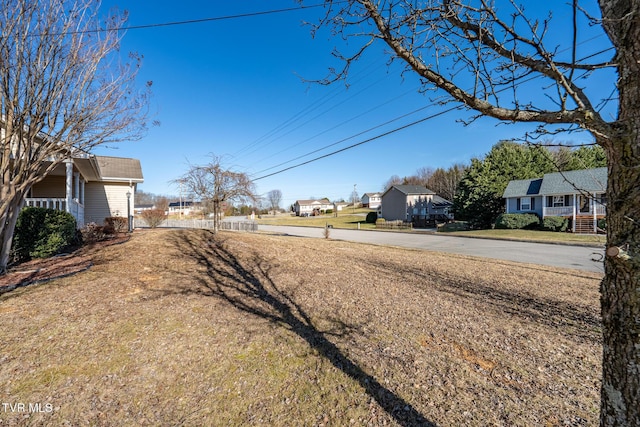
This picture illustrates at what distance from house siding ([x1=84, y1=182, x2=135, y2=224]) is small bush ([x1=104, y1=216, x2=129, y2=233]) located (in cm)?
204

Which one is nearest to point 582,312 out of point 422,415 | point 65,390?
A: point 422,415

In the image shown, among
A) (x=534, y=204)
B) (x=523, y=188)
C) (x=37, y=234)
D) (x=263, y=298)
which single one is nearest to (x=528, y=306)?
(x=263, y=298)

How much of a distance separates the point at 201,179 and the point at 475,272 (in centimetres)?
1179

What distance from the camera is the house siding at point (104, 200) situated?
15117mm

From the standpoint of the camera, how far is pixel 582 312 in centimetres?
480

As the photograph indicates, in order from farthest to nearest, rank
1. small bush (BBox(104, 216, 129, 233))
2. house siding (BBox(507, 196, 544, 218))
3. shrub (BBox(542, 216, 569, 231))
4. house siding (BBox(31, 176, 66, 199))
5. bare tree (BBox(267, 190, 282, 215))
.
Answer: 1. bare tree (BBox(267, 190, 282, 215))
2. house siding (BBox(507, 196, 544, 218))
3. shrub (BBox(542, 216, 569, 231))
4. small bush (BBox(104, 216, 129, 233))
5. house siding (BBox(31, 176, 66, 199))

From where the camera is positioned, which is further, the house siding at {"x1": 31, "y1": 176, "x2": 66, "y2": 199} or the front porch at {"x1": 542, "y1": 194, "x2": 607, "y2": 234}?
the front porch at {"x1": 542, "y1": 194, "x2": 607, "y2": 234}

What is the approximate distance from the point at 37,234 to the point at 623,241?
1028cm

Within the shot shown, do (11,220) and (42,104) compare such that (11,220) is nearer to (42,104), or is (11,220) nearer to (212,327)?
(42,104)

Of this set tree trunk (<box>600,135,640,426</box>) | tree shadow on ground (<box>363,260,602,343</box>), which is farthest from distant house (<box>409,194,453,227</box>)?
tree trunk (<box>600,135,640,426</box>)

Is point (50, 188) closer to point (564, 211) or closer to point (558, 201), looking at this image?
point (564, 211)

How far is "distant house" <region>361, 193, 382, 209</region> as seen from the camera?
7600cm

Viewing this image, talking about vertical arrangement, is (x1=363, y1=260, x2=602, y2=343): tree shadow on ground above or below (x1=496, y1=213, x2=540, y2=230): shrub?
below

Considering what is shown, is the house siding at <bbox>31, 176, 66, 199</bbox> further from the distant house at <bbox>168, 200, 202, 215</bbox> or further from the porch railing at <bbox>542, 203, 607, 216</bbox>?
the porch railing at <bbox>542, 203, 607, 216</bbox>
